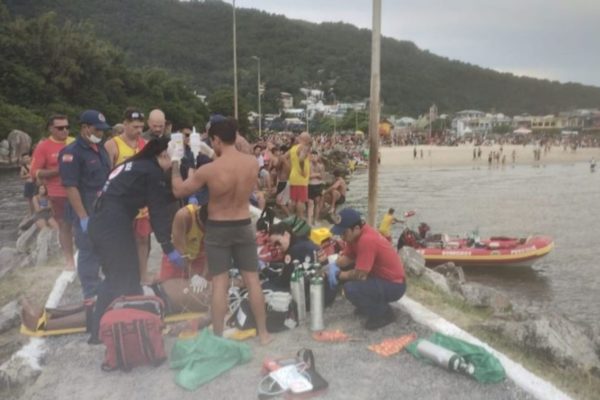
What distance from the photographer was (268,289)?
205 inches

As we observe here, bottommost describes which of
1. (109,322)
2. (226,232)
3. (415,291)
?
(415,291)

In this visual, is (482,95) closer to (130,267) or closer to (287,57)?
(287,57)

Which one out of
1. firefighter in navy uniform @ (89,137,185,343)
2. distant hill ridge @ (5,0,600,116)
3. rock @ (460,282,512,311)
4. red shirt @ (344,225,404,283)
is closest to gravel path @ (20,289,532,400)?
firefighter in navy uniform @ (89,137,185,343)

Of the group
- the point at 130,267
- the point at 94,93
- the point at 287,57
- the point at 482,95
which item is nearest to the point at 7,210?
the point at 130,267

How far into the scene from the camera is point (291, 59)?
559 ft

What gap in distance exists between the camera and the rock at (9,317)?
5188mm

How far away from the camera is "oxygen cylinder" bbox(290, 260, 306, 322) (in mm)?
4957

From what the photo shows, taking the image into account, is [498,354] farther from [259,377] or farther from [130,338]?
[130,338]

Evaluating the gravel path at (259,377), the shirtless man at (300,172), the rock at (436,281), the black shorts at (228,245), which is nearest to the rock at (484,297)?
the rock at (436,281)

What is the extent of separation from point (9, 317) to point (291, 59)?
172 m

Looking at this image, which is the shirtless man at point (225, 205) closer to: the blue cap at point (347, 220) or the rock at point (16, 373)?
the blue cap at point (347, 220)

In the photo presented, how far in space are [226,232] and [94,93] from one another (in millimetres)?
52366

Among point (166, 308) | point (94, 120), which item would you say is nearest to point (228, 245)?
point (166, 308)

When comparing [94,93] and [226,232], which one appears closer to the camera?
[226,232]
